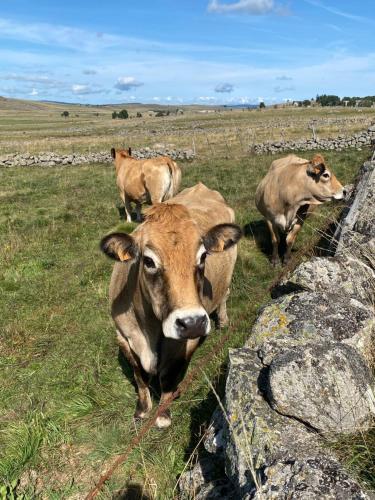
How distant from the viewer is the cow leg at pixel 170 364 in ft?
14.6

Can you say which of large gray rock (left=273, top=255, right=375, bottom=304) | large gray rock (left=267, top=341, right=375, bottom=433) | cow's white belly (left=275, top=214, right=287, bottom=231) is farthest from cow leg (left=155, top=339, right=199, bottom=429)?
cow's white belly (left=275, top=214, right=287, bottom=231)

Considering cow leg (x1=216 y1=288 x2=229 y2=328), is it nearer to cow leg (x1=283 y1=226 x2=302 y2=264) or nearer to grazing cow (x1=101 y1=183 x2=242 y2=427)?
grazing cow (x1=101 y1=183 x2=242 y2=427)

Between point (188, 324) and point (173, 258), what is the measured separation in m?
0.58

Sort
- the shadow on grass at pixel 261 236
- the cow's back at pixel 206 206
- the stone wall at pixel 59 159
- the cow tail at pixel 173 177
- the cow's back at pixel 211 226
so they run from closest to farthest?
the cow's back at pixel 211 226 → the cow's back at pixel 206 206 → the shadow on grass at pixel 261 236 → the cow tail at pixel 173 177 → the stone wall at pixel 59 159

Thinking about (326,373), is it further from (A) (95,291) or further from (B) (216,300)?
(A) (95,291)

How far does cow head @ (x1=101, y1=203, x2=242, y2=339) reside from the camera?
10.7 ft

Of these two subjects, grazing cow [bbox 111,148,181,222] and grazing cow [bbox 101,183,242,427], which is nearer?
grazing cow [bbox 101,183,242,427]

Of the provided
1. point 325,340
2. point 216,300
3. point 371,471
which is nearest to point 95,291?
point 216,300

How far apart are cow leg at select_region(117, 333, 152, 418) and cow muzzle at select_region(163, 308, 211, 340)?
62.5 inches

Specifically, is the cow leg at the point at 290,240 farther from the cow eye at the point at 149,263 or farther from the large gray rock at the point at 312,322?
the cow eye at the point at 149,263

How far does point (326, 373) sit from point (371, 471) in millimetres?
592

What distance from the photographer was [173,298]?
3.38 m

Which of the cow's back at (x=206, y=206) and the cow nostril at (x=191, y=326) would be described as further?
the cow's back at (x=206, y=206)

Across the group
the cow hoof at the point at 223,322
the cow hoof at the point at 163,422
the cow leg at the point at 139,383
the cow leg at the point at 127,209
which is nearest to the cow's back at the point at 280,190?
the cow hoof at the point at 223,322
